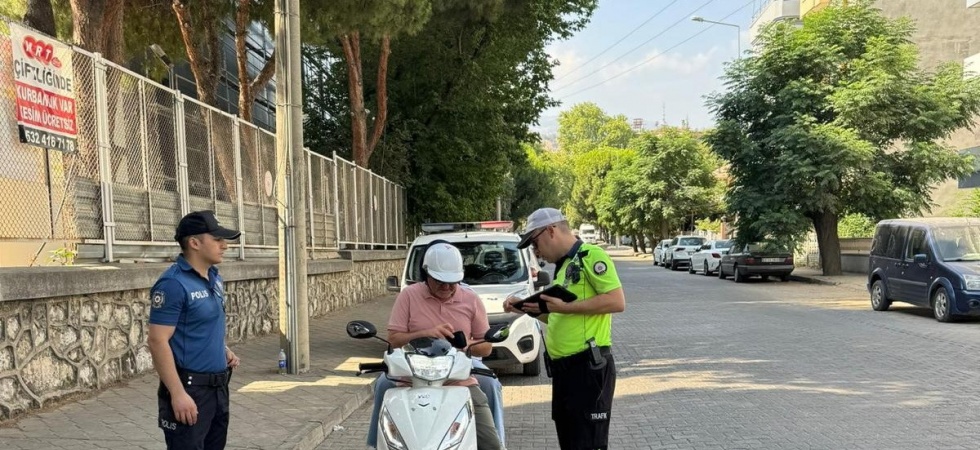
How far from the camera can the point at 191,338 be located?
3535 mm

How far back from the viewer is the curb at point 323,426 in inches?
222

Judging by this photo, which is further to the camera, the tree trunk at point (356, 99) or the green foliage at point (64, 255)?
the tree trunk at point (356, 99)

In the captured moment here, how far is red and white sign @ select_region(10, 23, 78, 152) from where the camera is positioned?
623cm

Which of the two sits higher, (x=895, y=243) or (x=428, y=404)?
(x=895, y=243)

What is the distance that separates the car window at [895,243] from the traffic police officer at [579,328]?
12783mm

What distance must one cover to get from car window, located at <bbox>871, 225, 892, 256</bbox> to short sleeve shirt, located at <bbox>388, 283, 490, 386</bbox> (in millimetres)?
13349

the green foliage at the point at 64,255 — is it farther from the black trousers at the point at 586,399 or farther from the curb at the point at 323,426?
the black trousers at the point at 586,399

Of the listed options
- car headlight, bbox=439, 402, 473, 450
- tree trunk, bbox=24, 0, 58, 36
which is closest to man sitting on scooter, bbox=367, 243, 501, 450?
car headlight, bbox=439, 402, 473, 450

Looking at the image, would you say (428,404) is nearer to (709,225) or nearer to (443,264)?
(443,264)

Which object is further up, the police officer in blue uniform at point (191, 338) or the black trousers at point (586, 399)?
the police officer in blue uniform at point (191, 338)

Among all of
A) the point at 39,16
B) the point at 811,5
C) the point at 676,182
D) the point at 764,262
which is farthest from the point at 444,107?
the point at 676,182

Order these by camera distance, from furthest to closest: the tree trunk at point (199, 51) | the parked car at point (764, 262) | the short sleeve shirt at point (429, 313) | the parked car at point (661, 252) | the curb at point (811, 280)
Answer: the parked car at point (661, 252) → the parked car at point (764, 262) → the curb at point (811, 280) → the tree trunk at point (199, 51) → the short sleeve shirt at point (429, 313)

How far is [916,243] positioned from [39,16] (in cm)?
1509

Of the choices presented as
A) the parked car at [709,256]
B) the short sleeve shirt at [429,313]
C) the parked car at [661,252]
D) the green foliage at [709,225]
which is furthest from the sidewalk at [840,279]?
the green foliage at [709,225]
